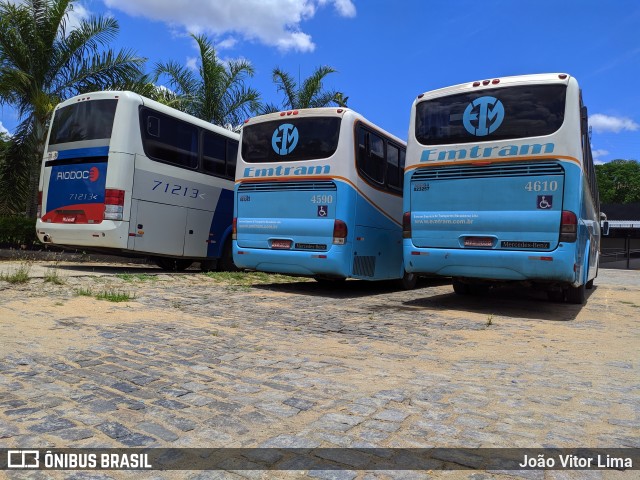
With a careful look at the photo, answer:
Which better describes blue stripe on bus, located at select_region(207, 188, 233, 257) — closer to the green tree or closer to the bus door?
the bus door

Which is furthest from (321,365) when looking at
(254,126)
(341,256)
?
(254,126)

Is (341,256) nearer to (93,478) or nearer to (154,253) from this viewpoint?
(154,253)

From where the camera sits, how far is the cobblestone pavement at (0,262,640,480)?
2957 mm

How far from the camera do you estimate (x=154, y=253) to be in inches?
453

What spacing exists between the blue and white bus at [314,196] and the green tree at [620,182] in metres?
59.0

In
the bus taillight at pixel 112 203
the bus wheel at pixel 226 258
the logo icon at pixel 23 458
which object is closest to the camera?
the logo icon at pixel 23 458

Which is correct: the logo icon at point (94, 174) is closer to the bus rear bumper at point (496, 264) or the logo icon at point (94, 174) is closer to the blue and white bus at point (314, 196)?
the blue and white bus at point (314, 196)

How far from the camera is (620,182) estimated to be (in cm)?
6375

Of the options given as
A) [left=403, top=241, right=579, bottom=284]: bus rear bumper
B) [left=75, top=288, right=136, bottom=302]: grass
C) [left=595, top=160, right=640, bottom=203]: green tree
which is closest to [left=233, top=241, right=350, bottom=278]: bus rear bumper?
[left=403, top=241, right=579, bottom=284]: bus rear bumper

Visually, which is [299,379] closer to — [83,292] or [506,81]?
[83,292]

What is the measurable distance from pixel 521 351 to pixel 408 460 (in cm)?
320

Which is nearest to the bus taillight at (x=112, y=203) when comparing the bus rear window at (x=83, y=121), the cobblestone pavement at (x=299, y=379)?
the bus rear window at (x=83, y=121)

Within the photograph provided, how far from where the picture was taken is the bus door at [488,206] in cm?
747

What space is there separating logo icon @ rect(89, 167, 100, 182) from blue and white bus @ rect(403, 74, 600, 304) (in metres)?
6.35
